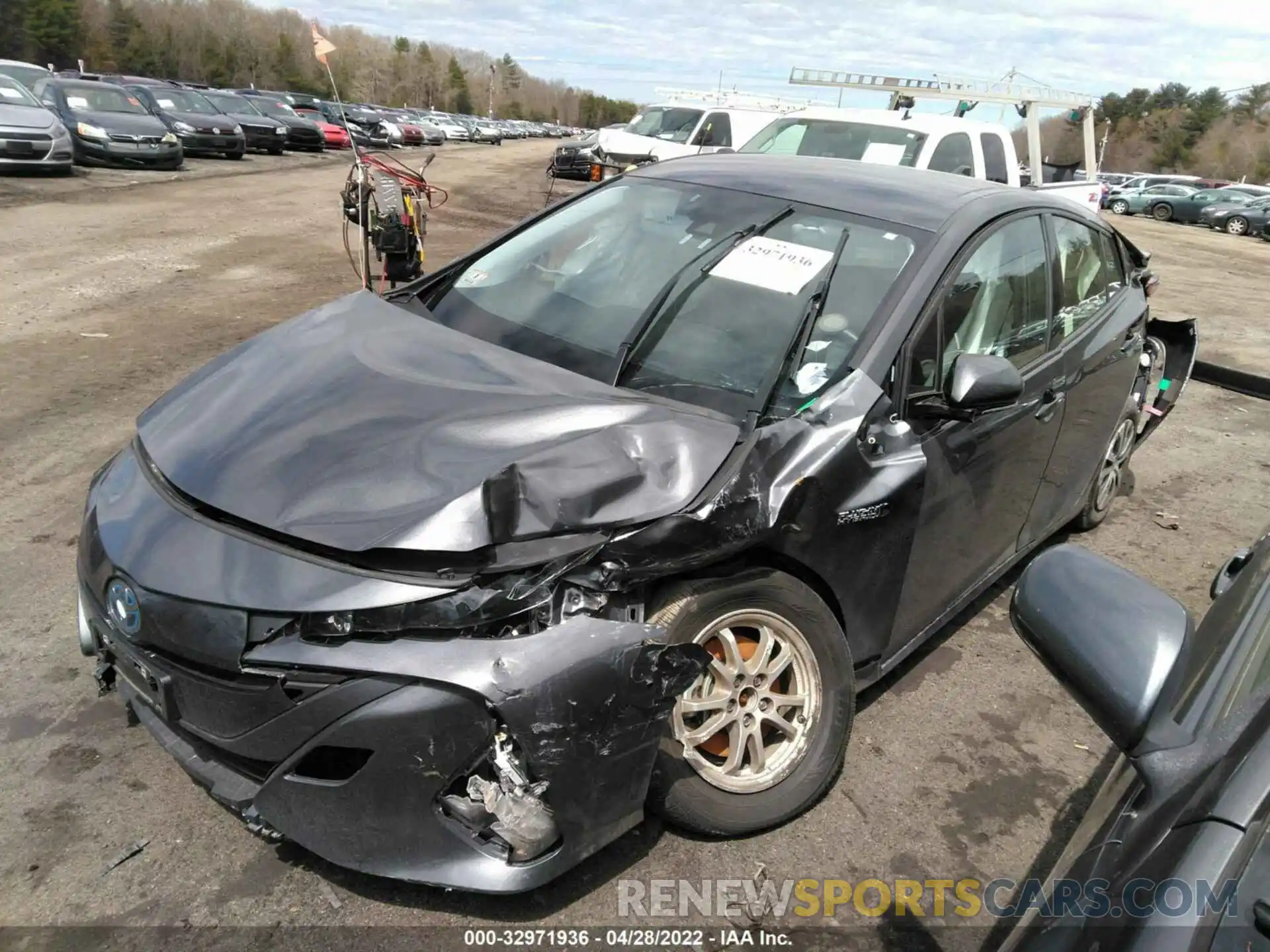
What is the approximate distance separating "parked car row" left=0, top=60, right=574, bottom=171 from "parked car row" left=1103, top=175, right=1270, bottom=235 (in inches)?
1087


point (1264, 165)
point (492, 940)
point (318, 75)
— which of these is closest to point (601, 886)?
point (492, 940)

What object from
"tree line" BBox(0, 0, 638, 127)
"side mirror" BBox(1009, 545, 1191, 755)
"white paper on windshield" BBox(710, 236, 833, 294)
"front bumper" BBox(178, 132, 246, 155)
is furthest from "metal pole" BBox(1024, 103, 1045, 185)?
"tree line" BBox(0, 0, 638, 127)

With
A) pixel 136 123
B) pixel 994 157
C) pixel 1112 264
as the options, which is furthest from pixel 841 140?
pixel 136 123

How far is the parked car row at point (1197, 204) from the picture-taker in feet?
103

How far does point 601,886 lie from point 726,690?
0.61 metres

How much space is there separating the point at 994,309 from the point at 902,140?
688 cm

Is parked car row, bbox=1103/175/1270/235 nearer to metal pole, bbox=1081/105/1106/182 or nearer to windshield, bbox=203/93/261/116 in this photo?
metal pole, bbox=1081/105/1106/182

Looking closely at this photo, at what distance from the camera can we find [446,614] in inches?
77.3

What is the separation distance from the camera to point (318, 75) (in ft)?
282

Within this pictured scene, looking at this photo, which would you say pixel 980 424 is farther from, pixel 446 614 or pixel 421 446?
pixel 446 614

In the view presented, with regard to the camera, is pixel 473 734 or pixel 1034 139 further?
pixel 1034 139

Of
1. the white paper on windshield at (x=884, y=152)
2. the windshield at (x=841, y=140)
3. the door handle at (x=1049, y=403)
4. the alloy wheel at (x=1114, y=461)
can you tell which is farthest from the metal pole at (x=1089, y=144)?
the door handle at (x=1049, y=403)

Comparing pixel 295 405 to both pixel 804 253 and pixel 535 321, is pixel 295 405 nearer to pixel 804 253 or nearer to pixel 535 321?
pixel 535 321

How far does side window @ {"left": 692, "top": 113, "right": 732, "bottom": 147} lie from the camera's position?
15.9 meters
